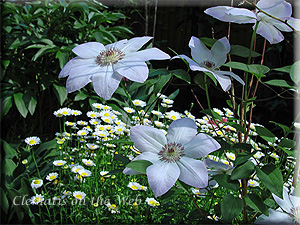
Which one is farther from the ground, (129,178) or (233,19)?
(233,19)

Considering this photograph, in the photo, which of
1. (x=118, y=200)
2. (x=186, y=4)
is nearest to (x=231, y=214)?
(x=118, y=200)

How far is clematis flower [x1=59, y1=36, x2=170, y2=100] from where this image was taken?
482 millimetres

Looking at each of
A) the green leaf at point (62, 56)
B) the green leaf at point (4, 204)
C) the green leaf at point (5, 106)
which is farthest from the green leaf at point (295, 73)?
the green leaf at point (5, 106)

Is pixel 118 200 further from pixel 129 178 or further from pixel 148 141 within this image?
pixel 148 141

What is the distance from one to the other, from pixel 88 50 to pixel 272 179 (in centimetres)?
37

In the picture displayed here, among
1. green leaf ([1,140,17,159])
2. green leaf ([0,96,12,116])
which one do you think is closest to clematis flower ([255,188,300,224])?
green leaf ([1,140,17,159])

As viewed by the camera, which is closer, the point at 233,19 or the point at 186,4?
the point at 233,19

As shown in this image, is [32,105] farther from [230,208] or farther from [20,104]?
[230,208]

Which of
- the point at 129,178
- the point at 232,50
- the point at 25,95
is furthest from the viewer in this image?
the point at 25,95

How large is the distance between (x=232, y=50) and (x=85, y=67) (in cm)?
28

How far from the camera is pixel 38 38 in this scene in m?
1.96

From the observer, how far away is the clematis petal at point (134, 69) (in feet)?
1.56

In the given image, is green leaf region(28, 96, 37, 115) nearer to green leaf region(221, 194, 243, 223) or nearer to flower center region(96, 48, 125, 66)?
flower center region(96, 48, 125, 66)

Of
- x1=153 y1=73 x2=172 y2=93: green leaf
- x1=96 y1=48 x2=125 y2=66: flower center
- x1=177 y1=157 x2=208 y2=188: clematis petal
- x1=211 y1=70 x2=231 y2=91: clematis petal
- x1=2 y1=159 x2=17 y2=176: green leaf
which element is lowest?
x1=2 y1=159 x2=17 y2=176: green leaf
